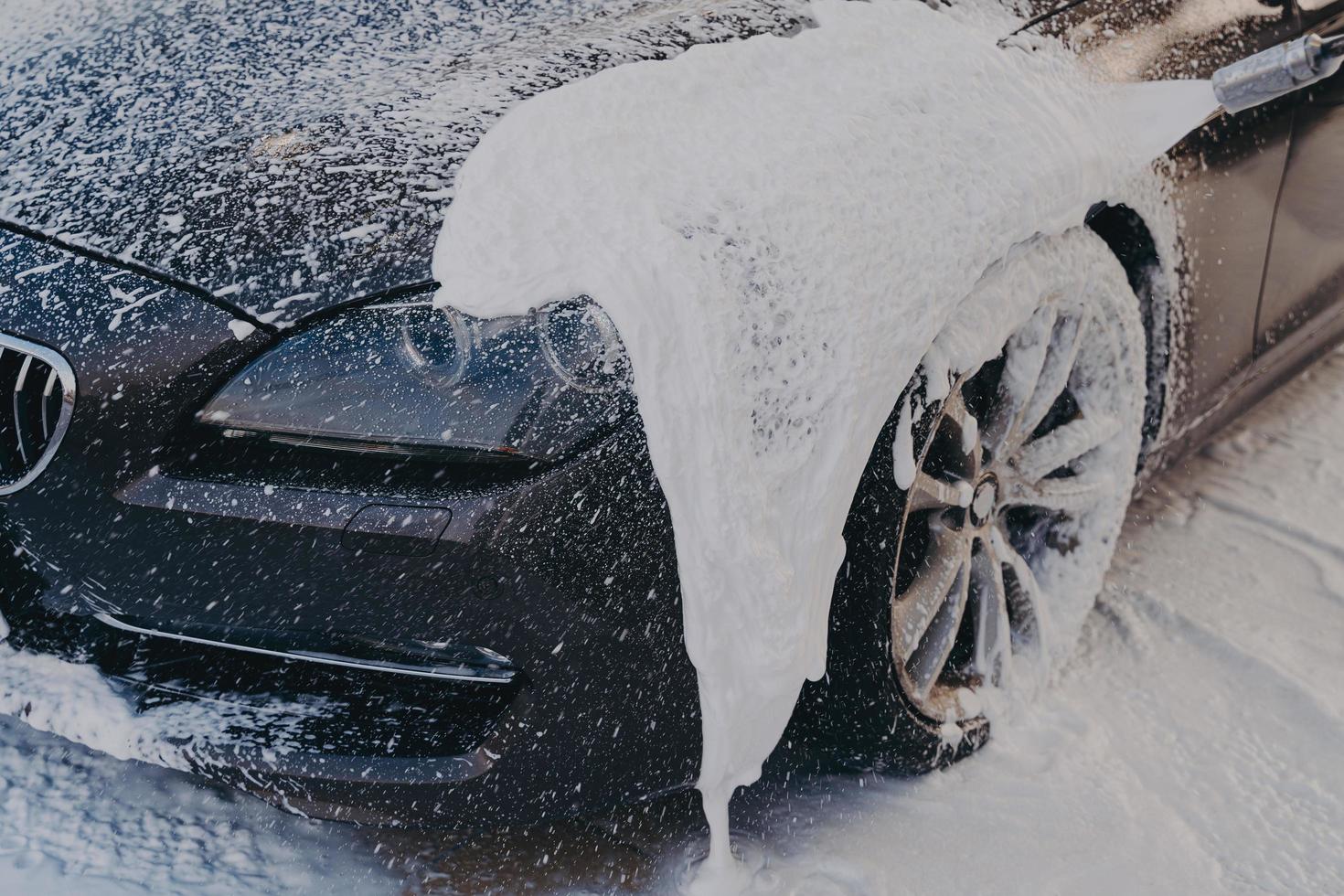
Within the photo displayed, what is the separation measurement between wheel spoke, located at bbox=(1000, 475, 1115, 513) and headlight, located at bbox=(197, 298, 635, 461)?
0.95 meters

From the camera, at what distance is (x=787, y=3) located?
1.92 metres

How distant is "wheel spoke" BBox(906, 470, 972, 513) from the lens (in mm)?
1766

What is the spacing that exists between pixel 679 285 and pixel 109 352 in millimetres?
673

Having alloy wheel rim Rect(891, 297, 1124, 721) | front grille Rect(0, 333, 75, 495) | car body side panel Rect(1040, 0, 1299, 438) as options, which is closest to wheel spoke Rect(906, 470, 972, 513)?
alloy wheel rim Rect(891, 297, 1124, 721)

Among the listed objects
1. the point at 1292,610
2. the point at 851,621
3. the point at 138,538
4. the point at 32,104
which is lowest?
the point at 1292,610

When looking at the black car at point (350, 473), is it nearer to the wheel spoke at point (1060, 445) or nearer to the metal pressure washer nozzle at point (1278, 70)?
the wheel spoke at point (1060, 445)

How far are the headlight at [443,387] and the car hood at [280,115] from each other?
7 centimetres

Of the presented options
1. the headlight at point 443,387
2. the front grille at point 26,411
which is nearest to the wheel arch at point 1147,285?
the headlight at point 443,387

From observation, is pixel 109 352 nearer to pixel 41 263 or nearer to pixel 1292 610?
pixel 41 263

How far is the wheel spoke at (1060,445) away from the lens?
2123 millimetres

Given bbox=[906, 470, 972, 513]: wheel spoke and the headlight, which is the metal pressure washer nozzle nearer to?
bbox=[906, 470, 972, 513]: wheel spoke

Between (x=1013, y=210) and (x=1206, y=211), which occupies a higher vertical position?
(x=1013, y=210)

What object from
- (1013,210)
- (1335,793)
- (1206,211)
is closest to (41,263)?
(1013,210)

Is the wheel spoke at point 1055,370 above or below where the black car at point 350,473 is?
below
